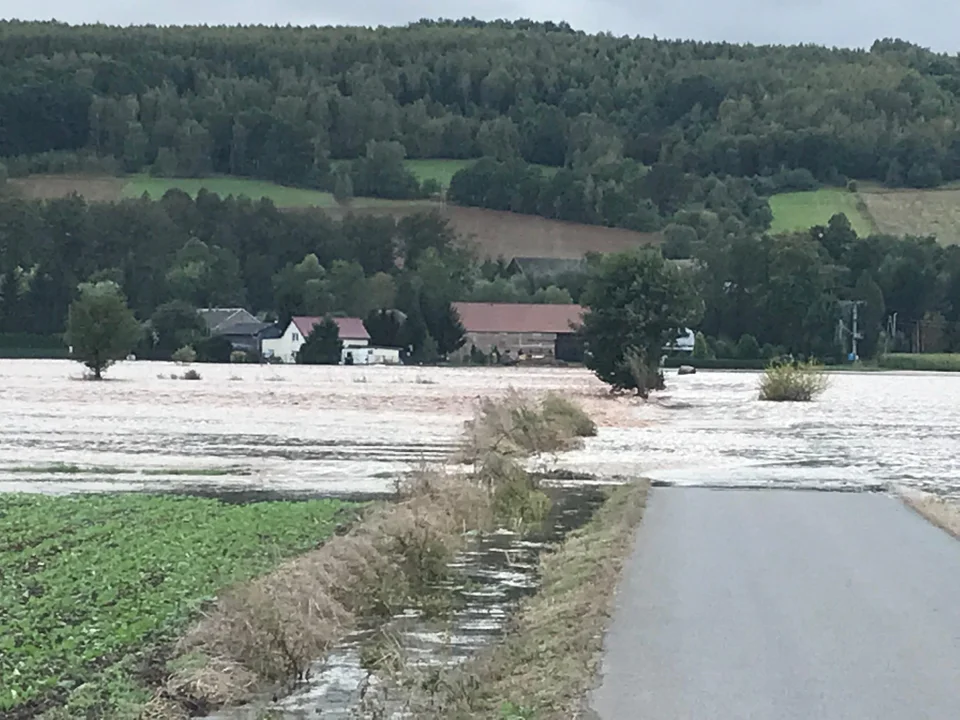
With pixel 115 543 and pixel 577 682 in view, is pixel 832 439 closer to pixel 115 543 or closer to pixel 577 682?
pixel 115 543

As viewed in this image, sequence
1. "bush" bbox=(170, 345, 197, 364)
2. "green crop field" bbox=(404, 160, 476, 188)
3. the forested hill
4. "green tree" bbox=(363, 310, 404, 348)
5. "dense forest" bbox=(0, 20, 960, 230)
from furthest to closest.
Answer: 1. "green crop field" bbox=(404, 160, 476, 188)
2. the forested hill
3. "dense forest" bbox=(0, 20, 960, 230)
4. "green tree" bbox=(363, 310, 404, 348)
5. "bush" bbox=(170, 345, 197, 364)

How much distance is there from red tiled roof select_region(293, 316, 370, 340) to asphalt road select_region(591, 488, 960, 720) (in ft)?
337

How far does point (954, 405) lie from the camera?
58.5 metres

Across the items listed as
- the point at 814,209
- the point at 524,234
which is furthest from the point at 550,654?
the point at 524,234

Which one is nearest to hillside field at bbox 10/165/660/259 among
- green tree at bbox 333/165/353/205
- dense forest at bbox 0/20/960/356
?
green tree at bbox 333/165/353/205

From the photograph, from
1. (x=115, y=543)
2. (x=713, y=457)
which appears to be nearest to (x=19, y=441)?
(x=713, y=457)

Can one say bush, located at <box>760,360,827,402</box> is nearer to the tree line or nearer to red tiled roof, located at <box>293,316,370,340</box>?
the tree line

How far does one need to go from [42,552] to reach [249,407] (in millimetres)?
35163

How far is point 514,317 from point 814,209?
122 ft

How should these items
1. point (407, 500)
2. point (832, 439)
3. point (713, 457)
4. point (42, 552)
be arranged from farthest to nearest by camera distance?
1. point (832, 439)
2. point (713, 457)
3. point (407, 500)
4. point (42, 552)

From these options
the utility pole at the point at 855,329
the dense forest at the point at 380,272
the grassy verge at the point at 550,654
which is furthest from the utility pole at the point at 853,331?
the grassy verge at the point at 550,654

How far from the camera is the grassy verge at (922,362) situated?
373ft

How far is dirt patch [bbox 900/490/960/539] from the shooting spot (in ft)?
63.2

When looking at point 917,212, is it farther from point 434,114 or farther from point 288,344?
point 434,114
